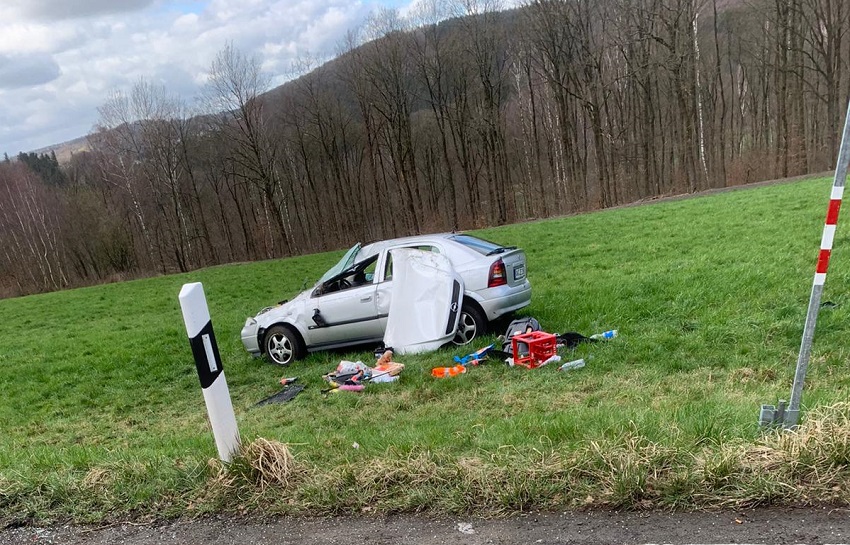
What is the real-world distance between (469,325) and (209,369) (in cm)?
503

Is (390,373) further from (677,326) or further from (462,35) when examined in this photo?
(462,35)

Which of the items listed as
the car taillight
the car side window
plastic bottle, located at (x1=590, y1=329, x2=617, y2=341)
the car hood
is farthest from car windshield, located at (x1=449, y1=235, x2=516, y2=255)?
the car hood

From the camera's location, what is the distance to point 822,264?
8.98 ft

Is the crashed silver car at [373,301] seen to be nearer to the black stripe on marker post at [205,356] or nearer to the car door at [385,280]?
the car door at [385,280]

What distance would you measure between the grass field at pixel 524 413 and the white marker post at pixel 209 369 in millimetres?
162

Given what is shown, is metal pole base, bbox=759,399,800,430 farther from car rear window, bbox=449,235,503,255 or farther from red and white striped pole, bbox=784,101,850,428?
car rear window, bbox=449,235,503,255

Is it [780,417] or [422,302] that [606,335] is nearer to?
[422,302]

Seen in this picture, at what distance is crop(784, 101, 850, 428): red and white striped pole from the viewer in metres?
2.58

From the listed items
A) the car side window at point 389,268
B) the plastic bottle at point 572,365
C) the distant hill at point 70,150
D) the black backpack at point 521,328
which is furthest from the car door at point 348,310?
the distant hill at point 70,150

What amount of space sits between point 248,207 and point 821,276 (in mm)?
50372

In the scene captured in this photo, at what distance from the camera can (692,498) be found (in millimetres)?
2518

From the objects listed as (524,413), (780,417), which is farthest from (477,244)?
(780,417)

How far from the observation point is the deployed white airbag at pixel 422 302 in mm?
7418

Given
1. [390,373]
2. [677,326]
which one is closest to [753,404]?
[677,326]
